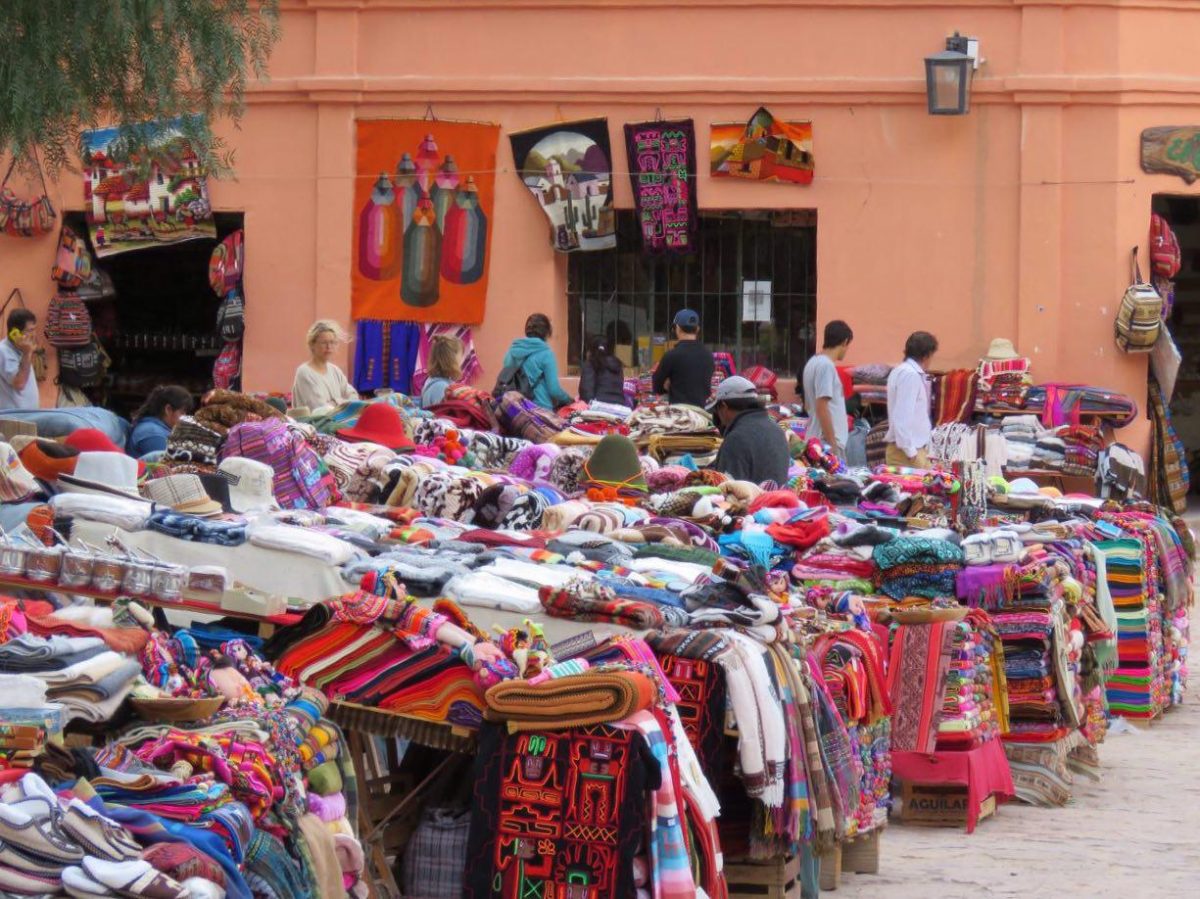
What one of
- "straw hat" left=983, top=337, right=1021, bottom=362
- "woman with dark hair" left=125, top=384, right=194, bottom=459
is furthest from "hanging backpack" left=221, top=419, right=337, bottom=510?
"straw hat" left=983, top=337, right=1021, bottom=362

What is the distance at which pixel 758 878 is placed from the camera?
6355mm

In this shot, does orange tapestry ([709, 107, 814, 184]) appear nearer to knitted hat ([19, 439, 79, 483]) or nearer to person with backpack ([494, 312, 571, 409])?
person with backpack ([494, 312, 571, 409])

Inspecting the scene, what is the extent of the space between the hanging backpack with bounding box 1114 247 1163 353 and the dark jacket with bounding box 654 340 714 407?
4393 mm

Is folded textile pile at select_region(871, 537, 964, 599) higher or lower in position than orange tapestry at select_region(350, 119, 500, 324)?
lower

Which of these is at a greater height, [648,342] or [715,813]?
[648,342]

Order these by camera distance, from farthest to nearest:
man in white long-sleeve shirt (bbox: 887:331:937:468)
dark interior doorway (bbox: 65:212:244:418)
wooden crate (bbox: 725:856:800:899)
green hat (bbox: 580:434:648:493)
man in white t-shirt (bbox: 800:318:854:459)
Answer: dark interior doorway (bbox: 65:212:244:418)
man in white t-shirt (bbox: 800:318:854:459)
man in white long-sleeve shirt (bbox: 887:331:937:468)
green hat (bbox: 580:434:648:493)
wooden crate (bbox: 725:856:800:899)

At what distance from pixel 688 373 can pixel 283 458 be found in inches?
204

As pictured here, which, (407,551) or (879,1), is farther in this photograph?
(879,1)

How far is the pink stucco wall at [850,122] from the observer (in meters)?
16.4

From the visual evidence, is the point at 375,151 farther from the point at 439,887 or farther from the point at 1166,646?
the point at 439,887

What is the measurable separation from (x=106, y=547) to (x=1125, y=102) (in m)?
12.0

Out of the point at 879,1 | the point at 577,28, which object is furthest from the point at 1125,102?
the point at 577,28

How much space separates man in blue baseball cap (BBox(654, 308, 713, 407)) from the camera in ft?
44.3

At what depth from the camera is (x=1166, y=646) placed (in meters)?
11.0
